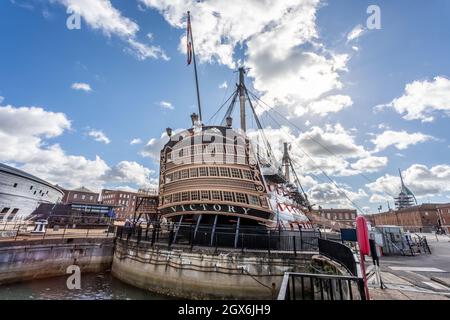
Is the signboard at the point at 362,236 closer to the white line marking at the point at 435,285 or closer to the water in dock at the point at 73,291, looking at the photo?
the white line marking at the point at 435,285

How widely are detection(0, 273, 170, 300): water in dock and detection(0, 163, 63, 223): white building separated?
56.6ft

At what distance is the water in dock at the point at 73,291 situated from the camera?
491 inches

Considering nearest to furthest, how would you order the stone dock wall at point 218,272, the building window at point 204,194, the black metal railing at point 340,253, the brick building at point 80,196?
the black metal railing at point 340,253 → the stone dock wall at point 218,272 → the building window at point 204,194 → the brick building at point 80,196

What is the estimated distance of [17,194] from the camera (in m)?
30.4

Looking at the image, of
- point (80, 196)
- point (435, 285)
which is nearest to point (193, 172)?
point (435, 285)

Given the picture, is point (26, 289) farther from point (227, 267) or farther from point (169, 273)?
point (227, 267)

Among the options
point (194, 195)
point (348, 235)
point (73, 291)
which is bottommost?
point (73, 291)

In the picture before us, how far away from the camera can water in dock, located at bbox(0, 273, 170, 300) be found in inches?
491

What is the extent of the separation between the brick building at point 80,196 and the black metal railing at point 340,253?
94.3 m

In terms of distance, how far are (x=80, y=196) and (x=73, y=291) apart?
305 feet

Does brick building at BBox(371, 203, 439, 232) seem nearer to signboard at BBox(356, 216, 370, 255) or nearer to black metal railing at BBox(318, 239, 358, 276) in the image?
black metal railing at BBox(318, 239, 358, 276)

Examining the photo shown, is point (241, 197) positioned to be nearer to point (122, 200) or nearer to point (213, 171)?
point (213, 171)

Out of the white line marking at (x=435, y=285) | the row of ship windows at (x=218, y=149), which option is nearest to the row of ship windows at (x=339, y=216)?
the row of ship windows at (x=218, y=149)

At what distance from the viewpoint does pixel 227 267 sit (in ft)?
41.6
